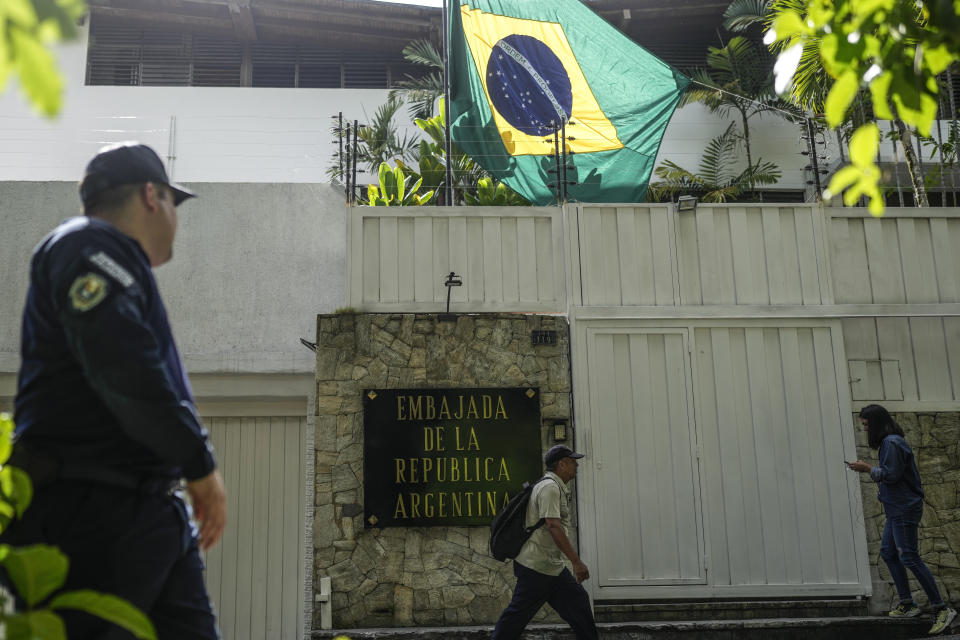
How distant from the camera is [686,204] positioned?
916 centimetres

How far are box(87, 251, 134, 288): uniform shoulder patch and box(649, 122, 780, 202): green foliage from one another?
1403cm

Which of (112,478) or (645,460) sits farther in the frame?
(645,460)

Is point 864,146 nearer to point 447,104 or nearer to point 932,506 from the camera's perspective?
point 932,506

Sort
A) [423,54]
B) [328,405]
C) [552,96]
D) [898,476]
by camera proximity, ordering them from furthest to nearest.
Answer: [423,54], [552,96], [328,405], [898,476]

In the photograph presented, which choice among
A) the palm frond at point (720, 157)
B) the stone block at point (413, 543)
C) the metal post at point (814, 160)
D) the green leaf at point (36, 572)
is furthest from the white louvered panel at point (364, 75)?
the green leaf at point (36, 572)

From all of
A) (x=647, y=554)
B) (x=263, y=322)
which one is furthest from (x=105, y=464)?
(x=263, y=322)

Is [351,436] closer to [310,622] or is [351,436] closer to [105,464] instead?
[310,622]

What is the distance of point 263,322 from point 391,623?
144 inches

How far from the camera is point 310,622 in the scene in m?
8.19

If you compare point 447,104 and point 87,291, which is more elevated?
point 447,104

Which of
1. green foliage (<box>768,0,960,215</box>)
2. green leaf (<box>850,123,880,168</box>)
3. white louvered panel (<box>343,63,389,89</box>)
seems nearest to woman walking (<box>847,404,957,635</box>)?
green foliage (<box>768,0,960,215</box>)

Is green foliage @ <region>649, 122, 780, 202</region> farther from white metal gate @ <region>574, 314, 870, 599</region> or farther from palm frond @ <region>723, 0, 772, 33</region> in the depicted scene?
white metal gate @ <region>574, 314, 870, 599</region>

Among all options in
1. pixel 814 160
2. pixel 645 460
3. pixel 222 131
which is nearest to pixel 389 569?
pixel 645 460

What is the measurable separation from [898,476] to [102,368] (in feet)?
22.8
